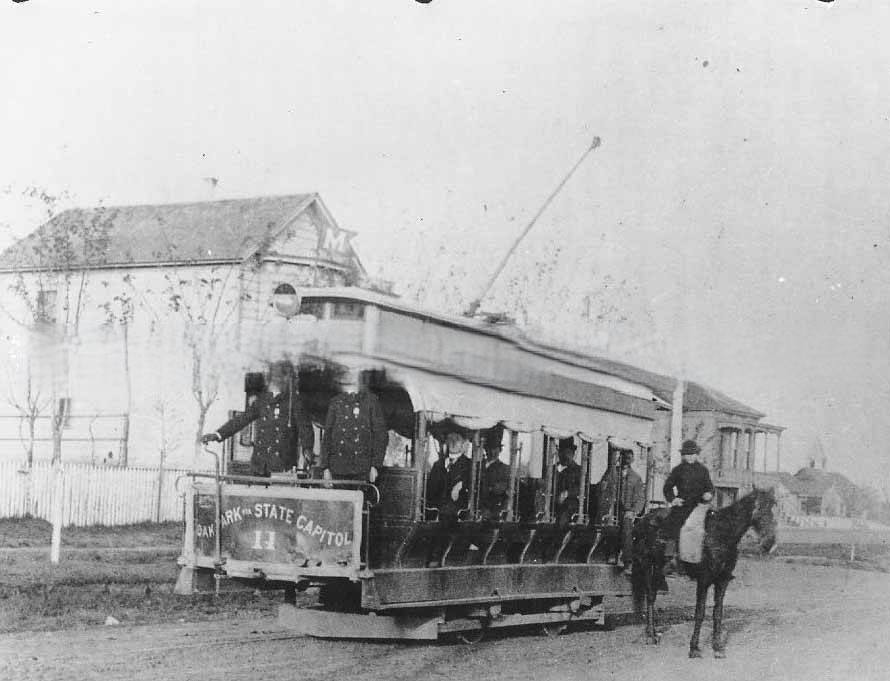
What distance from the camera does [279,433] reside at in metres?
9.59

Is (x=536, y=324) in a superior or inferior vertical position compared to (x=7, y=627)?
superior

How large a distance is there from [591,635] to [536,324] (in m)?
6.87

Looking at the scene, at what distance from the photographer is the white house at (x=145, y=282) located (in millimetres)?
14984

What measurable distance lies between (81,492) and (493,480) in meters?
11.6

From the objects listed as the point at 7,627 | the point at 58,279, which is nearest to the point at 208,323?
the point at 58,279

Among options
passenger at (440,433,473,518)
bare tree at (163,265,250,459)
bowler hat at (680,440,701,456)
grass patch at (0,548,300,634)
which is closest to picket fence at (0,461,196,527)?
grass patch at (0,548,300,634)

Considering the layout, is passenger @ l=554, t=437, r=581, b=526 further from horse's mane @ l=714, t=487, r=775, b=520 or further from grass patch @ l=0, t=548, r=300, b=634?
grass patch @ l=0, t=548, r=300, b=634

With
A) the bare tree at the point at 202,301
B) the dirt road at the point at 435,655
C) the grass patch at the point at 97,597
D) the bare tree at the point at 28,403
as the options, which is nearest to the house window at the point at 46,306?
the bare tree at the point at 202,301

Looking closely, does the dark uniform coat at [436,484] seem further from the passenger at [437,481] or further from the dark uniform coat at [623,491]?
the dark uniform coat at [623,491]

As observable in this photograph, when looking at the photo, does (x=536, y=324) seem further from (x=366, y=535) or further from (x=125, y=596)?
(x=366, y=535)

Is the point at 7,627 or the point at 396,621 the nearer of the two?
the point at 396,621

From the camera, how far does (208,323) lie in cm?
1652

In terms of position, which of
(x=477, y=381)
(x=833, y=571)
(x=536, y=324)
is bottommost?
(x=833, y=571)

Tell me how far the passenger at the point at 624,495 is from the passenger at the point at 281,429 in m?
3.34
